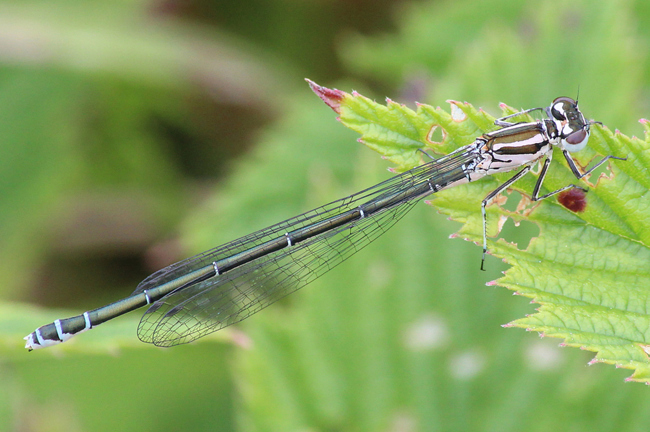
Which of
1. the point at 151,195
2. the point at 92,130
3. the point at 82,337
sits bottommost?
the point at 82,337

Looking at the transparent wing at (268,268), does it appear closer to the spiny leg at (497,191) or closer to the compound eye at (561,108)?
the spiny leg at (497,191)

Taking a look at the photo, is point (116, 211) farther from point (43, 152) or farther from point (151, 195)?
point (43, 152)

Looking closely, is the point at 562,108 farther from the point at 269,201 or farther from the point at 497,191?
the point at 269,201

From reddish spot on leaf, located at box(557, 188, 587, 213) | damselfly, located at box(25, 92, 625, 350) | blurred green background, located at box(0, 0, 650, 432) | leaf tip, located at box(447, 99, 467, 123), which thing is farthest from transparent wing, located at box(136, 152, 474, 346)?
reddish spot on leaf, located at box(557, 188, 587, 213)

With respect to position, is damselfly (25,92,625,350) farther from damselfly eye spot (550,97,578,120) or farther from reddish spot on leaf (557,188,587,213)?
reddish spot on leaf (557,188,587,213)

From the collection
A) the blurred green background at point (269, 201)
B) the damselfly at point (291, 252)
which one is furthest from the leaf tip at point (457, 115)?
the blurred green background at point (269, 201)

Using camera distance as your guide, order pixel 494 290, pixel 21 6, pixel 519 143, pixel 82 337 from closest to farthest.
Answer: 1. pixel 82 337
2. pixel 519 143
3. pixel 494 290
4. pixel 21 6

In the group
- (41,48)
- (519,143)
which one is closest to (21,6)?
(41,48)
